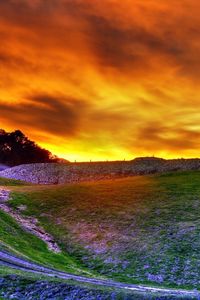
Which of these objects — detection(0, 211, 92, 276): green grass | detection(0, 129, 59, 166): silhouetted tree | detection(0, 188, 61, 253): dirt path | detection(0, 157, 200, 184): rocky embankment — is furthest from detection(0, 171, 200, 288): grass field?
detection(0, 129, 59, 166): silhouetted tree

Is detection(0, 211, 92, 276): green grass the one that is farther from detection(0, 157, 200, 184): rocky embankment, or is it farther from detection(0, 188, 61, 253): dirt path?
detection(0, 157, 200, 184): rocky embankment

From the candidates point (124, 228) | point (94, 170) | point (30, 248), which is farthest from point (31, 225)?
point (94, 170)

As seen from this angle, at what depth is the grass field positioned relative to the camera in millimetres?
46844

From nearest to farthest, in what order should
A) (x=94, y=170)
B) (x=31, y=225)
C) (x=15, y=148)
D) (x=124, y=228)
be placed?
(x=124, y=228)
(x=31, y=225)
(x=94, y=170)
(x=15, y=148)

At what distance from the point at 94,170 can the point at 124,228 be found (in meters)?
50.3

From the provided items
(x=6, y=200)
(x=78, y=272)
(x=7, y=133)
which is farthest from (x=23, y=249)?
(x=7, y=133)

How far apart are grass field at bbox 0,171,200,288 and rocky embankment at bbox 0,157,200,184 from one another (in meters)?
15.5

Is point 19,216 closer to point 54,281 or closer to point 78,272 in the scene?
point 78,272

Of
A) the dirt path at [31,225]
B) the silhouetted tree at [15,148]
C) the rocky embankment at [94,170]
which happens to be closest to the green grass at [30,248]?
the dirt path at [31,225]

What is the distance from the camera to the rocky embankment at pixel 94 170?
99.9 m

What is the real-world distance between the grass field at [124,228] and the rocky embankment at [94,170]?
612 inches

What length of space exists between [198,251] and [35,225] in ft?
75.5

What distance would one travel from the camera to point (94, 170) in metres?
108

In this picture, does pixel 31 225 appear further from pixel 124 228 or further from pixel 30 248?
pixel 124 228
